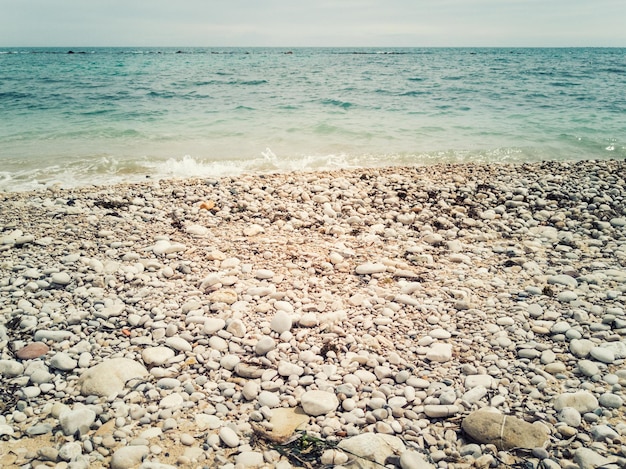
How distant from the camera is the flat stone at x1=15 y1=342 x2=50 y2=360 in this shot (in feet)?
9.18

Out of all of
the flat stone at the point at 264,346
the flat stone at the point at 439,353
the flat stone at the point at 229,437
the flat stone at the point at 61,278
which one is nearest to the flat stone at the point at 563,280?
the flat stone at the point at 439,353

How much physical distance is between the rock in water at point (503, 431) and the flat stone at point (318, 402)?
79cm

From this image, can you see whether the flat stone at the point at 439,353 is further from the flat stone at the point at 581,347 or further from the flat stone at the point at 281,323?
the flat stone at the point at 281,323

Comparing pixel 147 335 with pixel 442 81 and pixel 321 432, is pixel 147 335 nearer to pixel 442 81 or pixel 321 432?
pixel 321 432

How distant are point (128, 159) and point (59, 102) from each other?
10.1 metres

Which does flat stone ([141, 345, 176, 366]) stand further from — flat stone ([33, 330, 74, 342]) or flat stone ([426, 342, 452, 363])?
flat stone ([426, 342, 452, 363])

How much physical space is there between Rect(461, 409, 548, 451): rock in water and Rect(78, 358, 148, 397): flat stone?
2175 mm

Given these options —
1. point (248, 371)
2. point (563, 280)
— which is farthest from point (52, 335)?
point (563, 280)

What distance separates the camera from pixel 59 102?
613 inches

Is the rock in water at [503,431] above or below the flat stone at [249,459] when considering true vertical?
above

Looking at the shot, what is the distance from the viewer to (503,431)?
86.3 inches

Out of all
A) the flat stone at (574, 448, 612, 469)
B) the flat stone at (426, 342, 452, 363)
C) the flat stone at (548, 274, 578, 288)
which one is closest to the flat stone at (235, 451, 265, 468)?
the flat stone at (426, 342, 452, 363)

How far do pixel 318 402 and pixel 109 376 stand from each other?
1.42 m

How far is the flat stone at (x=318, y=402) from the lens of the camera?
7.93 ft
